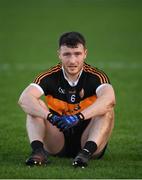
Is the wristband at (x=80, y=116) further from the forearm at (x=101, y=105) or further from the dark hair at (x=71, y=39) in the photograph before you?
the dark hair at (x=71, y=39)

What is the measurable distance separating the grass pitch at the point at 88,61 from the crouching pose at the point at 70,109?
201 millimetres

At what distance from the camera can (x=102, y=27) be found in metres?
35.8

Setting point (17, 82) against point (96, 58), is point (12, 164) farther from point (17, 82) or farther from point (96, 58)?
point (96, 58)

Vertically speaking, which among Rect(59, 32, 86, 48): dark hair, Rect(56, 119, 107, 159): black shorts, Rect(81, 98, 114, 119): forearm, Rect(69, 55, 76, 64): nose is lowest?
Rect(56, 119, 107, 159): black shorts

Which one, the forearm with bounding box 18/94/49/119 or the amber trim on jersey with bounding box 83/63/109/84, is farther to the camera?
the amber trim on jersey with bounding box 83/63/109/84

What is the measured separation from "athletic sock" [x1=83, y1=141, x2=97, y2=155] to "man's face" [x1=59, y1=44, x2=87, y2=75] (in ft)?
2.79

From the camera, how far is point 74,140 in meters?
11.2

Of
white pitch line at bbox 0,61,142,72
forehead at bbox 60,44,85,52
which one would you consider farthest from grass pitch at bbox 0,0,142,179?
forehead at bbox 60,44,85,52

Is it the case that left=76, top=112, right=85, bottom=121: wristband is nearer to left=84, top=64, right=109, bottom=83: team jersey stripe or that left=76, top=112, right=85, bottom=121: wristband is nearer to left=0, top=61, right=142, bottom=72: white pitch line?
left=84, top=64, right=109, bottom=83: team jersey stripe

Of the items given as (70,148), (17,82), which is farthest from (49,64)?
(70,148)

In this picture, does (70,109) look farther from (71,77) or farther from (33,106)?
(33,106)

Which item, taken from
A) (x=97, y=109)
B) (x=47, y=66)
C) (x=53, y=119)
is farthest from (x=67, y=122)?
(x=47, y=66)

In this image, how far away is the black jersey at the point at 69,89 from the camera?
439 inches

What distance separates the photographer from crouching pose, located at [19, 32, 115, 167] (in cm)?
1076
